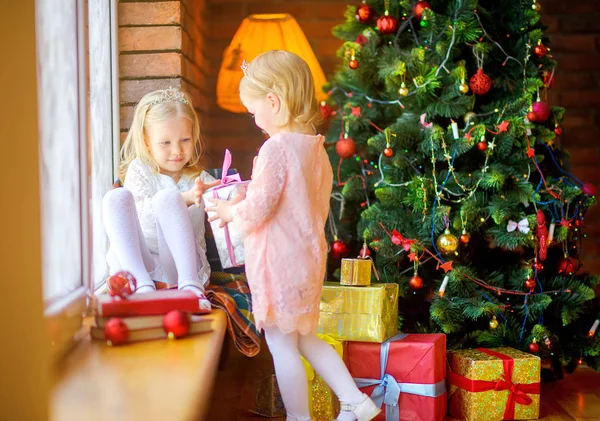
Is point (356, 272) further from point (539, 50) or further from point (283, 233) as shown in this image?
point (539, 50)

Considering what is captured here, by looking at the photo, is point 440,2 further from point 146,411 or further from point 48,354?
point 48,354

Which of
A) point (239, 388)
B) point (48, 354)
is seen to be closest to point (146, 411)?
point (48, 354)

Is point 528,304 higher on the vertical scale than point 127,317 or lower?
lower

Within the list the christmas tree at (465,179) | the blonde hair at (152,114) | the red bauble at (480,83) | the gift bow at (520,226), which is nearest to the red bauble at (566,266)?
the christmas tree at (465,179)

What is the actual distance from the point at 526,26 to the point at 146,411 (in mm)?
2067

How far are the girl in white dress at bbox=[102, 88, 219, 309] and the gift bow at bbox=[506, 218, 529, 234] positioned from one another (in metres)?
1.00

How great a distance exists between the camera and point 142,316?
5.03ft

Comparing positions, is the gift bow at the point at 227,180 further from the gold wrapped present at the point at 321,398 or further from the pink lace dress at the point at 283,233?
the gold wrapped present at the point at 321,398

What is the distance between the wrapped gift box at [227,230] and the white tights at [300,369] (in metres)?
0.33

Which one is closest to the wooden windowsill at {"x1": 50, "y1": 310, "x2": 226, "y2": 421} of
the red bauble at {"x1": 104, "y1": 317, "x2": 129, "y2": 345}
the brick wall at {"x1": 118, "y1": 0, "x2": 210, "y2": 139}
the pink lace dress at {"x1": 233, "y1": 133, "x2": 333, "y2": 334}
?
the red bauble at {"x1": 104, "y1": 317, "x2": 129, "y2": 345}

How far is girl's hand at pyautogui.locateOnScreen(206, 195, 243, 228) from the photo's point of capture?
183cm

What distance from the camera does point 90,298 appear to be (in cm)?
155

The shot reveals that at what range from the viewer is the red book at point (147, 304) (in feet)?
4.97

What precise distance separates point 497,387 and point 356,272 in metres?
0.57
